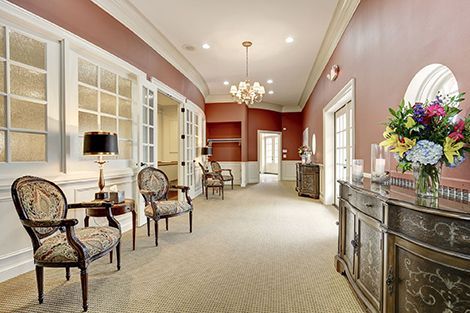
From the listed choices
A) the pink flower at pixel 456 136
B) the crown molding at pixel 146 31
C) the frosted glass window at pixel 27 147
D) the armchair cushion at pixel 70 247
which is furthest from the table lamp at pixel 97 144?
the pink flower at pixel 456 136

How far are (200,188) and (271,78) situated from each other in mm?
3847

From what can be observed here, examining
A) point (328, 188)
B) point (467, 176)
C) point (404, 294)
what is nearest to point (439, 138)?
point (467, 176)

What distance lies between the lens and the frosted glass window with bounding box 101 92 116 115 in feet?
11.6

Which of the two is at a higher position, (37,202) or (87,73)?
(87,73)

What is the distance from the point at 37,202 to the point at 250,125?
8.41m

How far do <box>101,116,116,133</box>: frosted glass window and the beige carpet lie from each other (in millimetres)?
1574

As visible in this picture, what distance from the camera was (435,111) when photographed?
4.29 feet

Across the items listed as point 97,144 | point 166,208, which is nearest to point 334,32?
point 166,208

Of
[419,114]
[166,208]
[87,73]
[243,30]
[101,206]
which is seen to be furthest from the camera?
[243,30]

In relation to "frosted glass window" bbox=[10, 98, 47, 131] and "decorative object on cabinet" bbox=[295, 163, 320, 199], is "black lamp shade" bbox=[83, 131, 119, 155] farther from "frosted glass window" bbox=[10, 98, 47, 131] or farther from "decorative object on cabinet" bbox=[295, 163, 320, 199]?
"decorative object on cabinet" bbox=[295, 163, 320, 199]

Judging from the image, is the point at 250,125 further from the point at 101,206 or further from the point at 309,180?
the point at 101,206

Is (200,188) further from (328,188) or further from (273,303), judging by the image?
(273,303)

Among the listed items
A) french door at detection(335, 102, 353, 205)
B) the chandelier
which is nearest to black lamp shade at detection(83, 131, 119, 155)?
the chandelier

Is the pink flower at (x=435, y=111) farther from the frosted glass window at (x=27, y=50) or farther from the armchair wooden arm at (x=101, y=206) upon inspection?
the frosted glass window at (x=27, y=50)
